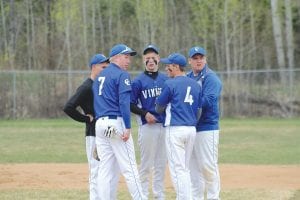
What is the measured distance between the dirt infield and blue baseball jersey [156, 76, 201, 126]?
10.6ft

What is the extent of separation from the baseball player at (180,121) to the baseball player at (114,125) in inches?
21.0

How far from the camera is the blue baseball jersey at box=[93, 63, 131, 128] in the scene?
28.7 feet

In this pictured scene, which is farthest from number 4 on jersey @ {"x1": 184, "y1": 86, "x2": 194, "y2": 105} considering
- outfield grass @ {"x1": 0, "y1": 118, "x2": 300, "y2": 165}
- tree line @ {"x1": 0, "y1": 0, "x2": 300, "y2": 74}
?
tree line @ {"x1": 0, "y1": 0, "x2": 300, "y2": 74}

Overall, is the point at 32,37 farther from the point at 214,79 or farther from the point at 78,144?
the point at 214,79

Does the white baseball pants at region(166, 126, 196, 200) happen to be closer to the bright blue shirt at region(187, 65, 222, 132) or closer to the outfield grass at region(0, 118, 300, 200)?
the bright blue shirt at region(187, 65, 222, 132)

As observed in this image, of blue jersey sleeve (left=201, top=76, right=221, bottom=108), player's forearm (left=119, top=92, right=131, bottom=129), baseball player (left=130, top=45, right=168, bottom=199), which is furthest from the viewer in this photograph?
baseball player (left=130, top=45, right=168, bottom=199)

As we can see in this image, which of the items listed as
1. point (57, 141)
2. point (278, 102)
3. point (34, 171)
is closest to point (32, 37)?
point (278, 102)

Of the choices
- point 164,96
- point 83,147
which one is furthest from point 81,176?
point 83,147

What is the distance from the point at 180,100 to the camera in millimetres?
9086

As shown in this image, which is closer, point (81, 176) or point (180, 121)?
point (180, 121)

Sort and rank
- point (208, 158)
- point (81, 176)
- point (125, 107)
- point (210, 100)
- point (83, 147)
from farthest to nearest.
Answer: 1. point (83, 147)
2. point (81, 176)
3. point (208, 158)
4. point (210, 100)
5. point (125, 107)

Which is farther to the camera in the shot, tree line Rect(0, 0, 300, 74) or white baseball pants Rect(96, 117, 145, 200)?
tree line Rect(0, 0, 300, 74)

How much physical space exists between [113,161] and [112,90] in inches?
36.1

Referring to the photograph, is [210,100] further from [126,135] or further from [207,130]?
[126,135]
